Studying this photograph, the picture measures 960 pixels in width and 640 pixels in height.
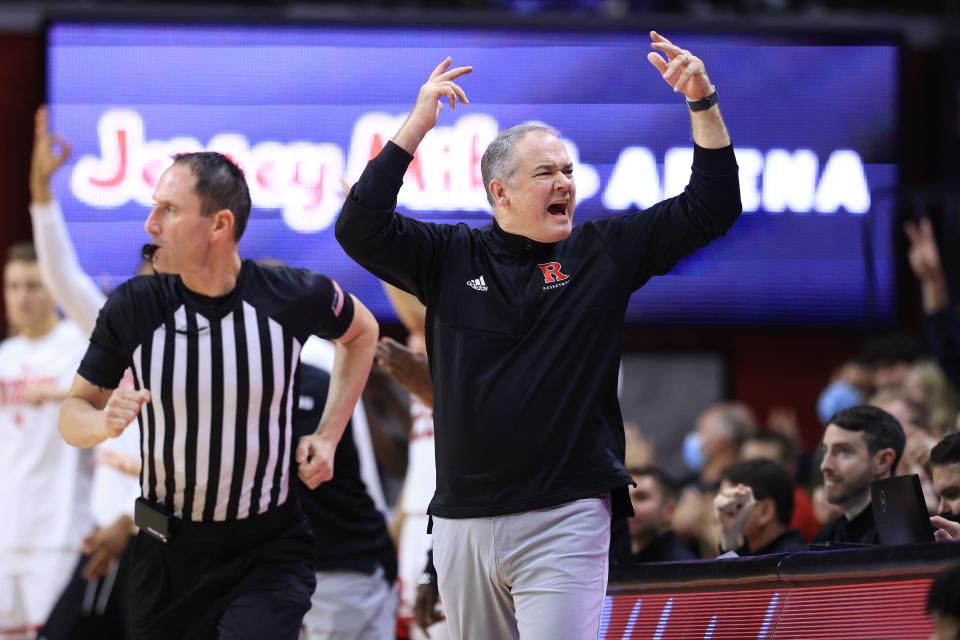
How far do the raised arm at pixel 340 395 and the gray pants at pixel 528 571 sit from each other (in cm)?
66

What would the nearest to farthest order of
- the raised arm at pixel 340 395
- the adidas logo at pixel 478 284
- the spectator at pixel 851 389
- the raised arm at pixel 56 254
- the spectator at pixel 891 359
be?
the adidas logo at pixel 478 284, the raised arm at pixel 340 395, the raised arm at pixel 56 254, the spectator at pixel 891 359, the spectator at pixel 851 389

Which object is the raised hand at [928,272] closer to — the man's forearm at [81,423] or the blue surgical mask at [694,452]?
the blue surgical mask at [694,452]

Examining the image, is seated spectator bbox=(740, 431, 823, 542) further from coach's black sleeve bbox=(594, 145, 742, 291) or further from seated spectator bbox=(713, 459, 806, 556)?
coach's black sleeve bbox=(594, 145, 742, 291)

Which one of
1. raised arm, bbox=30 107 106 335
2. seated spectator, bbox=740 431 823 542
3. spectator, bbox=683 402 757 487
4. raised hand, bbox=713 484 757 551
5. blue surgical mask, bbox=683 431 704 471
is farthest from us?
blue surgical mask, bbox=683 431 704 471

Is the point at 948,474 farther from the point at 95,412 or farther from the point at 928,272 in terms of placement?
the point at 928,272

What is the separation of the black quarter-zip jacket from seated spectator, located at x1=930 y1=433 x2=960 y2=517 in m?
1.37

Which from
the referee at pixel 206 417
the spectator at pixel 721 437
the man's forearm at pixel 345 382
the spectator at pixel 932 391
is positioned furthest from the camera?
the spectator at pixel 721 437

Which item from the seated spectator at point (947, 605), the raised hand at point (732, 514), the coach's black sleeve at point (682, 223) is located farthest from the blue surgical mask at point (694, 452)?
the seated spectator at point (947, 605)

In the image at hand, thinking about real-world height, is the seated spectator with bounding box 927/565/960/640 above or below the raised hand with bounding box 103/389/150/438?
below

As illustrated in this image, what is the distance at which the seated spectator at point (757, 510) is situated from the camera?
5711mm

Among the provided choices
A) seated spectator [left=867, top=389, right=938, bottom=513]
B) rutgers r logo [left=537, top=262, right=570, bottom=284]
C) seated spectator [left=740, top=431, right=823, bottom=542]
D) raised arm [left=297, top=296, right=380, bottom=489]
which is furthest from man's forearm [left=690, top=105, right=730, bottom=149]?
seated spectator [left=740, top=431, right=823, bottom=542]

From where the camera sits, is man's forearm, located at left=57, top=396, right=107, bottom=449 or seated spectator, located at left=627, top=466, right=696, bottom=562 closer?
man's forearm, located at left=57, top=396, right=107, bottom=449

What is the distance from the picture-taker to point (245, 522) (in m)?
4.50

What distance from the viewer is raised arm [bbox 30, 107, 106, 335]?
6.45 metres
